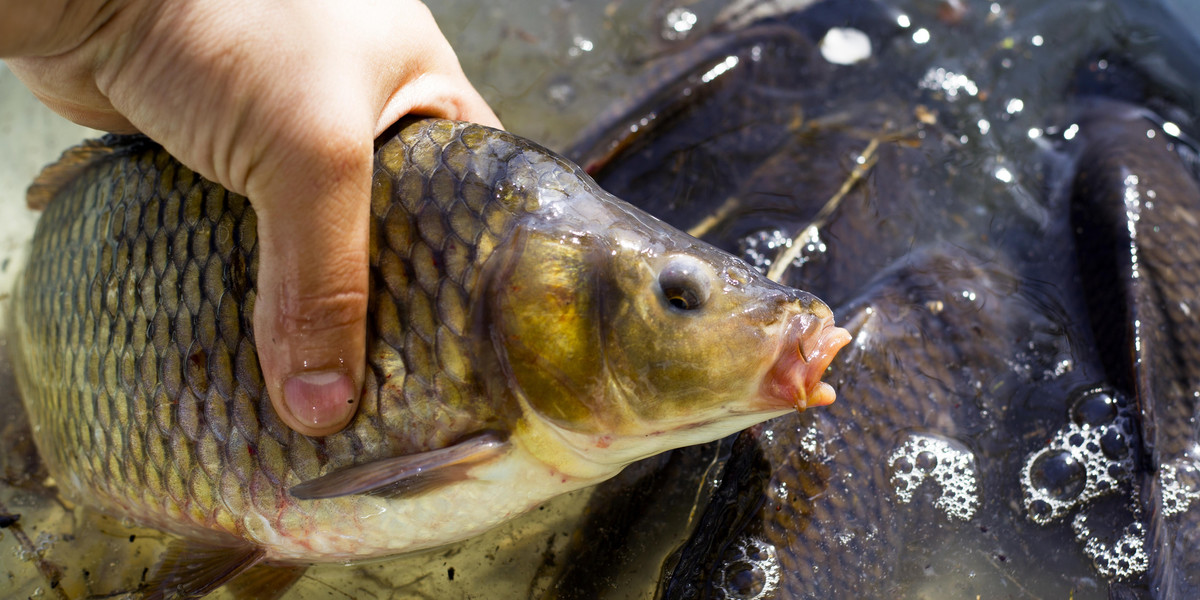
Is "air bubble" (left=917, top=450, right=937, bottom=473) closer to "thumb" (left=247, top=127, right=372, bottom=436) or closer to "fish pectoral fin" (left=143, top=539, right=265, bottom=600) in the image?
"thumb" (left=247, top=127, right=372, bottom=436)

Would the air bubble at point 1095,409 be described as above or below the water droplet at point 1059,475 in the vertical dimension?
above

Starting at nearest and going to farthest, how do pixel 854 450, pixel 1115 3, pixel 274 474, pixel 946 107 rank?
pixel 274 474, pixel 854 450, pixel 946 107, pixel 1115 3

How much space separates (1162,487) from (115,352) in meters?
3.11

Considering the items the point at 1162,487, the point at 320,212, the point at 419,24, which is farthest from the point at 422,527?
the point at 1162,487

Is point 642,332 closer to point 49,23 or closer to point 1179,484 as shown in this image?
point 49,23

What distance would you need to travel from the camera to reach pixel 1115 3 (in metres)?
4.00

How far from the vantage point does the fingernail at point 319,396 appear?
1774 millimetres

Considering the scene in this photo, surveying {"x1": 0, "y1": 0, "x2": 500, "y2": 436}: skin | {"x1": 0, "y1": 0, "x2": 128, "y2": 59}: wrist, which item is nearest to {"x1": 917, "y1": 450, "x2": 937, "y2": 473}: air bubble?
{"x1": 0, "y1": 0, "x2": 500, "y2": 436}: skin

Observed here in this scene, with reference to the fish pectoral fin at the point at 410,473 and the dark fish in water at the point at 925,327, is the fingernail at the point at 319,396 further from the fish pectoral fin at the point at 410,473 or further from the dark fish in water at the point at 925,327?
the dark fish in water at the point at 925,327

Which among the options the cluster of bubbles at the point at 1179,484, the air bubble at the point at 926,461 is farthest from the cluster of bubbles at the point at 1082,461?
the air bubble at the point at 926,461

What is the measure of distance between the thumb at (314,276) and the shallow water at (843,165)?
1.01 meters

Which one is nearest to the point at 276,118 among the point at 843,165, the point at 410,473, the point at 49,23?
the point at 49,23

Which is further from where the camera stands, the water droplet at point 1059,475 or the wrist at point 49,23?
the water droplet at point 1059,475

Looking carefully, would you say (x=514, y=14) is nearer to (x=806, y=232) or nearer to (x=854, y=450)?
(x=806, y=232)
